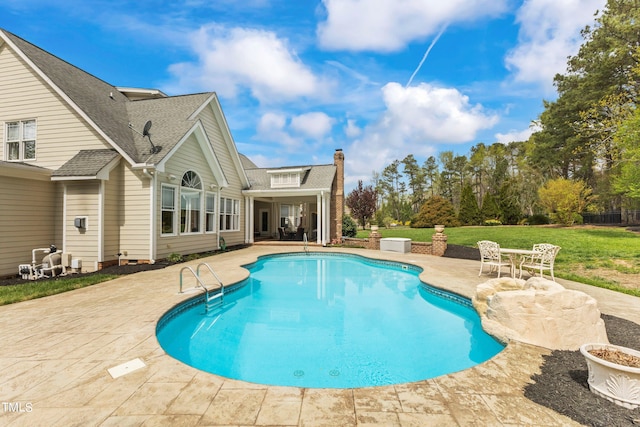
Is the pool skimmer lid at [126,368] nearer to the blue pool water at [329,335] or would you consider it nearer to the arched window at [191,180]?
the blue pool water at [329,335]

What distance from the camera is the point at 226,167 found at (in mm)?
16062

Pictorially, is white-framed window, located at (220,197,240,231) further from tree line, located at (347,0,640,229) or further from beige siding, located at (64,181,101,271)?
tree line, located at (347,0,640,229)

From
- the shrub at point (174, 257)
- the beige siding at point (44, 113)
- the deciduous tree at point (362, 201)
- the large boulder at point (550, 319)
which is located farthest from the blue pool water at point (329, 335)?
the deciduous tree at point (362, 201)

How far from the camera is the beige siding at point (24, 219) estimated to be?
8.51m

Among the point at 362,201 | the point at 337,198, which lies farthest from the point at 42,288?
the point at 362,201

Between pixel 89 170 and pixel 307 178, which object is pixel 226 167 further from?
pixel 89 170

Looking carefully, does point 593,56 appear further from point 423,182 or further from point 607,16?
point 423,182

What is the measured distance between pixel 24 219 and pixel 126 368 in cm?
959

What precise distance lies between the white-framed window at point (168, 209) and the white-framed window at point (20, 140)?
5033 mm

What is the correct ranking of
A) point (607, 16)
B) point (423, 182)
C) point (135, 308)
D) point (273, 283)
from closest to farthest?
point (135, 308) → point (273, 283) → point (607, 16) → point (423, 182)

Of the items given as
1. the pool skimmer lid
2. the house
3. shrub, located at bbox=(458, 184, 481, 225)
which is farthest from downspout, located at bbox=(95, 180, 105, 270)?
shrub, located at bbox=(458, 184, 481, 225)

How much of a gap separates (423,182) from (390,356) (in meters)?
46.8

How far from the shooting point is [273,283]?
977cm

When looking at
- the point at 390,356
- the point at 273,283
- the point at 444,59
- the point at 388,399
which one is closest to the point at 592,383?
the point at 388,399
